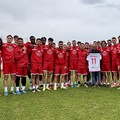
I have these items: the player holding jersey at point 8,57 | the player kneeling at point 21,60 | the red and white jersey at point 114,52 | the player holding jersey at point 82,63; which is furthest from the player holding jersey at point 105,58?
the player holding jersey at point 8,57

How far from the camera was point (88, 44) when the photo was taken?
13820 millimetres

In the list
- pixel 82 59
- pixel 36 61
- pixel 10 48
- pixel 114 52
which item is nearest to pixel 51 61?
pixel 36 61

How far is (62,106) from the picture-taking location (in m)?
8.86

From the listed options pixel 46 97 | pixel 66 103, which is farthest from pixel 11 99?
pixel 66 103

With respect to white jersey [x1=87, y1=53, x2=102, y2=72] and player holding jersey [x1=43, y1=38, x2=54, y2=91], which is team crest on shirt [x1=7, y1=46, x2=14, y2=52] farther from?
white jersey [x1=87, y1=53, x2=102, y2=72]

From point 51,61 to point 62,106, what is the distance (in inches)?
147

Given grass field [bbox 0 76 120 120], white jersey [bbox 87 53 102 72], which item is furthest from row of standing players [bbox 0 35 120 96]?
grass field [bbox 0 76 120 120]

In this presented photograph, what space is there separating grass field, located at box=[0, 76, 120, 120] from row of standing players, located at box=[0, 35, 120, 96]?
3.10ft

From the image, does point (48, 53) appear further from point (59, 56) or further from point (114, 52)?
point (114, 52)

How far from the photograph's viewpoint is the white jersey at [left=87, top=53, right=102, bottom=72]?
13.2 meters

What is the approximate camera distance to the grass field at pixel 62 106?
302 inches

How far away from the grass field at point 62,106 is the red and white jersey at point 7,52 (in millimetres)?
1446

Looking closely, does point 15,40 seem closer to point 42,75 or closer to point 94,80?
point 42,75

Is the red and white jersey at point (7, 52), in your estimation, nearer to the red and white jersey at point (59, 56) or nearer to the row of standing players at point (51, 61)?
the row of standing players at point (51, 61)
